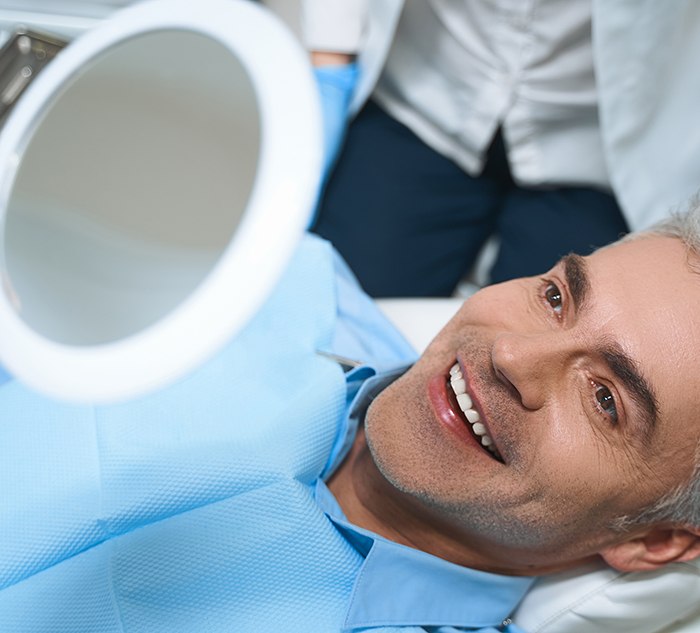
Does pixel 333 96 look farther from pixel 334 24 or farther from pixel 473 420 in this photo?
pixel 473 420

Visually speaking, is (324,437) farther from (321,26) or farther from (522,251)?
(321,26)

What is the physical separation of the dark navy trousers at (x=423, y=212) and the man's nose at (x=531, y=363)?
565 mm

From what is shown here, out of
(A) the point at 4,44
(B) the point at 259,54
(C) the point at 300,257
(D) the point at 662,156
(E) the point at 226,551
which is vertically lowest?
(E) the point at 226,551

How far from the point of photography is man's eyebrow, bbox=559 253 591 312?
852 mm

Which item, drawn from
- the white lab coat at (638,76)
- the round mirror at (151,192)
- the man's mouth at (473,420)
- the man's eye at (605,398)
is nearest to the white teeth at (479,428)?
the man's mouth at (473,420)

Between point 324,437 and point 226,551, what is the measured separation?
19 centimetres

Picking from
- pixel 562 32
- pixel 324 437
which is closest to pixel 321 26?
pixel 562 32

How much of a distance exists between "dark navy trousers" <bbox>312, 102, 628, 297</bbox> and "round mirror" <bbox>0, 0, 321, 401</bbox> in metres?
0.80

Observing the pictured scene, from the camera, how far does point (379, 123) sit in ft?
4.82

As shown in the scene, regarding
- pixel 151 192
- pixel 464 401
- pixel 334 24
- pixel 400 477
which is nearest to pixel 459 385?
pixel 464 401

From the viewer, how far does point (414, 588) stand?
92cm

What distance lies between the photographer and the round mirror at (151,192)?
0.50 meters

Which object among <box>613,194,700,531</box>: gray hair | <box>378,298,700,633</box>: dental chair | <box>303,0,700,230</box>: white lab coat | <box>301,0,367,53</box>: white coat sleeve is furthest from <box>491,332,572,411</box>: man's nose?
<box>301,0,367,53</box>: white coat sleeve

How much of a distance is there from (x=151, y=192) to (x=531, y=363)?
43 centimetres
